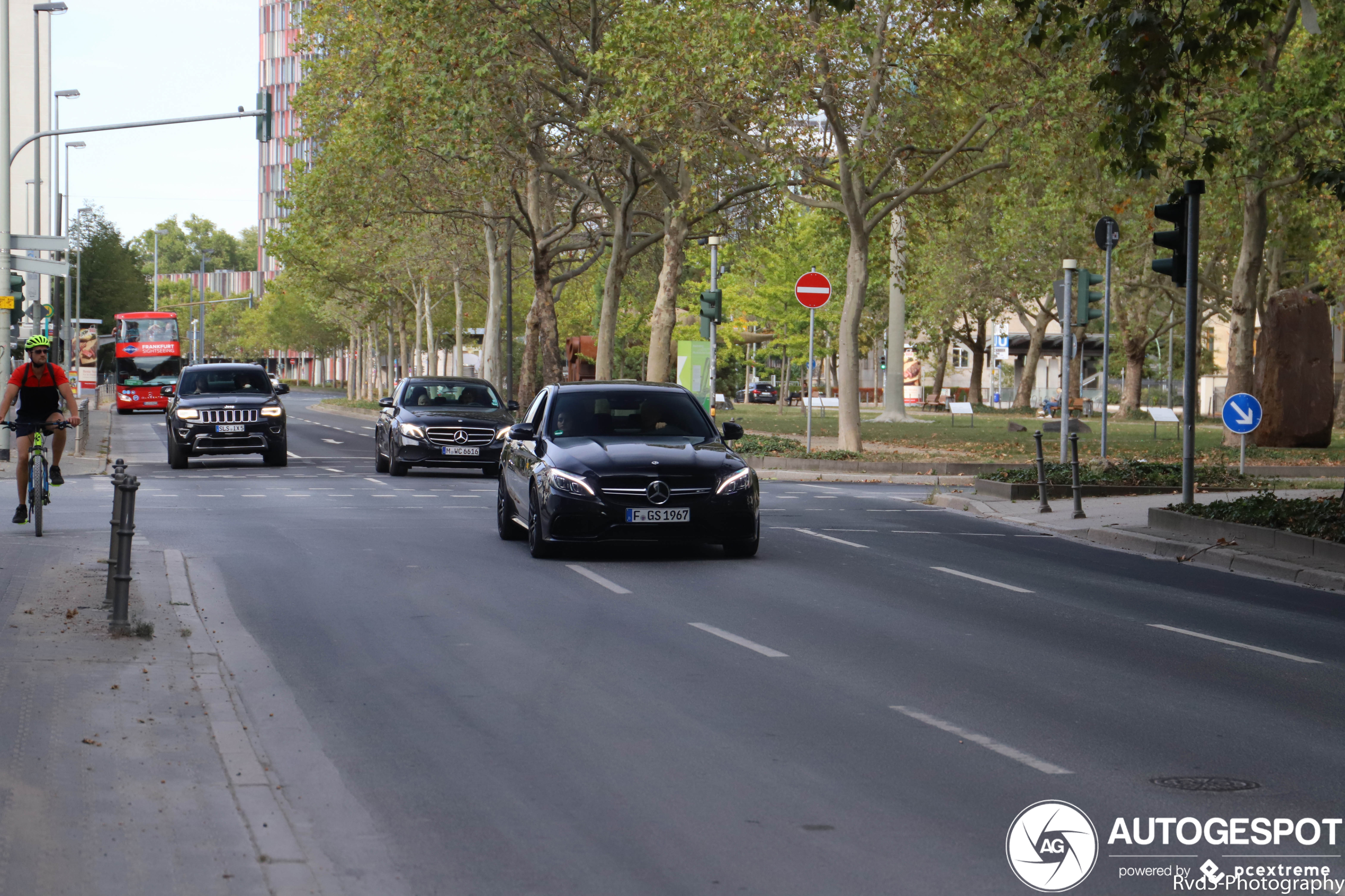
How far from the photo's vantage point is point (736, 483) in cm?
1373

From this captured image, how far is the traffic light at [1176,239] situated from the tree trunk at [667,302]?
68.6 feet

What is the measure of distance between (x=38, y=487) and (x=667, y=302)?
25.1m

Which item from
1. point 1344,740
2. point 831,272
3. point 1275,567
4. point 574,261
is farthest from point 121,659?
point 831,272

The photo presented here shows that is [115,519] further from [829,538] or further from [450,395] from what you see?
[450,395]

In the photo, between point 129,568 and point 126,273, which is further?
point 126,273

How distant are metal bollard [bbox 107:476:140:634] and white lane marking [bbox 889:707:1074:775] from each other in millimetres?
4329

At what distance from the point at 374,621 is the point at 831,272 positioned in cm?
5754

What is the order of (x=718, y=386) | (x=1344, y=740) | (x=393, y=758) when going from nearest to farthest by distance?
1. (x=393, y=758)
2. (x=1344, y=740)
3. (x=718, y=386)

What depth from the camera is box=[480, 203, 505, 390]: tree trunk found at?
54625mm

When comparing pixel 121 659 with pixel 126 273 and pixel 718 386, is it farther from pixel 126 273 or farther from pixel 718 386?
pixel 126 273

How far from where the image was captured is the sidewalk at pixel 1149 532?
46.4 feet

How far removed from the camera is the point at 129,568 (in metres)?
9.15

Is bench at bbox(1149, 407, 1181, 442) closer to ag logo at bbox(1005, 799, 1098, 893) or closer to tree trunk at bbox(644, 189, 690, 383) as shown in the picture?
tree trunk at bbox(644, 189, 690, 383)

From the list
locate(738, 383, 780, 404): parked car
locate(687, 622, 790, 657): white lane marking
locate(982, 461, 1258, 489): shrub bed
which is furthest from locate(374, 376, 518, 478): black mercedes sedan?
locate(738, 383, 780, 404): parked car
